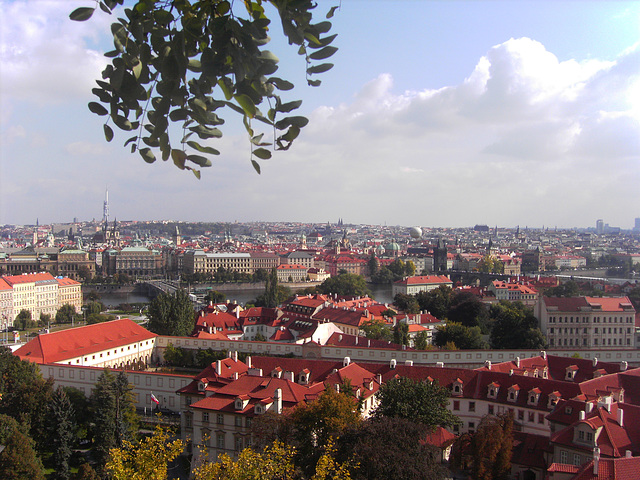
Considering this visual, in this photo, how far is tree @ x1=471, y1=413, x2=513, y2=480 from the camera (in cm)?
865

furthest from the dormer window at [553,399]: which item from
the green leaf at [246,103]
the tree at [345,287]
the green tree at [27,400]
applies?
the tree at [345,287]

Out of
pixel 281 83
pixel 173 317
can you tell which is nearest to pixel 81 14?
pixel 281 83

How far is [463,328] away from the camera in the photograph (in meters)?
20.4

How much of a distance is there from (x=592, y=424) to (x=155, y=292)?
40346 millimetres

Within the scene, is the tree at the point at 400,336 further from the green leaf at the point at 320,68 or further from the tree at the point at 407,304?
the green leaf at the point at 320,68

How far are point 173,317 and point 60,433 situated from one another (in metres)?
10.1

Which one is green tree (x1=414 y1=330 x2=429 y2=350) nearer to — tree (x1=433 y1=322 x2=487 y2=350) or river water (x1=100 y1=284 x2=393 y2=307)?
tree (x1=433 y1=322 x2=487 y2=350)

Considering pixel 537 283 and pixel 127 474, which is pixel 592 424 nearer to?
pixel 127 474

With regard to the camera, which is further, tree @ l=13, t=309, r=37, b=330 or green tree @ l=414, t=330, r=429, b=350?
tree @ l=13, t=309, r=37, b=330

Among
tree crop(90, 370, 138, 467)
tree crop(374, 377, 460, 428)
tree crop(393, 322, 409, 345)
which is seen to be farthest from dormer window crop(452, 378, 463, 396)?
tree crop(393, 322, 409, 345)

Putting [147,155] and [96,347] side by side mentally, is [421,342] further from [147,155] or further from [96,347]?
[147,155]

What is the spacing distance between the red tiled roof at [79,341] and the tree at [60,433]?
4.49 m

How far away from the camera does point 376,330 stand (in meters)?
20.3

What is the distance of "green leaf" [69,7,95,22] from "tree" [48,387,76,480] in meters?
10.9
